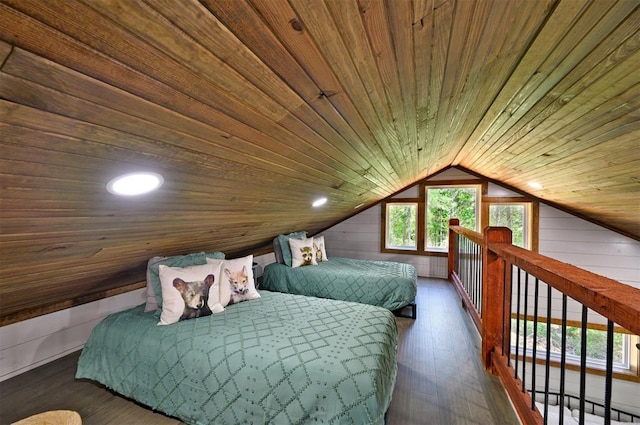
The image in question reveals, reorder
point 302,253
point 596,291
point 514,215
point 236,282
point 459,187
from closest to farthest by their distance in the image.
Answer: point 596,291, point 236,282, point 302,253, point 514,215, point 459,187

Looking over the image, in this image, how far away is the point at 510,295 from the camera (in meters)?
1.67

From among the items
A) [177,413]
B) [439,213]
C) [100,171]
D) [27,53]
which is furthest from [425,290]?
[27,53]

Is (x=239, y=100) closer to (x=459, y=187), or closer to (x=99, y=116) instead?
(x=99, y=116)

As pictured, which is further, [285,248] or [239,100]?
[285,248]

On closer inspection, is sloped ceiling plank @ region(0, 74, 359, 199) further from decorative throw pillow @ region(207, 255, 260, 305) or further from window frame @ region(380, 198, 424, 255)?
window frame @ region(380, 198, 424, 255)

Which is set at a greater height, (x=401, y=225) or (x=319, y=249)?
(x=401, y=225)

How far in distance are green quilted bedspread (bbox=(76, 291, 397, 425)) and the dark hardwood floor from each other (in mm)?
103

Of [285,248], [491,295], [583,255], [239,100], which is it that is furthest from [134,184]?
[583,255]

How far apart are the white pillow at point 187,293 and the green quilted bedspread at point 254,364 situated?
0.08 m

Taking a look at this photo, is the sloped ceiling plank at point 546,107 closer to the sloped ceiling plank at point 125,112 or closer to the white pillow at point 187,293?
the sloped ceiling plank at point 125,112

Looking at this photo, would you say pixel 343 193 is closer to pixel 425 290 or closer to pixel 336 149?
pixel 336 149

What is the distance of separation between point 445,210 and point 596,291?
4.68m

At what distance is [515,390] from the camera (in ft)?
4.85

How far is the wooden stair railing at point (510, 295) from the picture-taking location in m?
0.67
